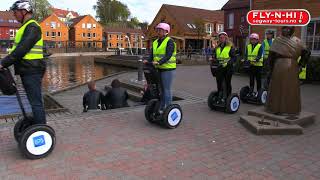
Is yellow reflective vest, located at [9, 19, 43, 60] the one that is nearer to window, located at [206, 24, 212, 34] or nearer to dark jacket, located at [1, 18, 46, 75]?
dark jacket, located at [1, 18, 46, 75]

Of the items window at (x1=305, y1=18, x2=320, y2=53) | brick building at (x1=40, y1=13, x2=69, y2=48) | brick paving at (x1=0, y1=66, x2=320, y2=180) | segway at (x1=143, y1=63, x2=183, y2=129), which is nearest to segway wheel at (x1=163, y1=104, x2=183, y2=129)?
segway at (x1=143, y1=63, x2=183, y2=129)

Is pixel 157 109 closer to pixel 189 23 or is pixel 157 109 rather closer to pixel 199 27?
pixel 199 27

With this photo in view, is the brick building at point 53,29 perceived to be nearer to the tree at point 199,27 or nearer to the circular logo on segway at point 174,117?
the tree at point 199,27

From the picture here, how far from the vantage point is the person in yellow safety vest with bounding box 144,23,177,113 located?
20.8ft

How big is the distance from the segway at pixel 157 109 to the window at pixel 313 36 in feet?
41.2

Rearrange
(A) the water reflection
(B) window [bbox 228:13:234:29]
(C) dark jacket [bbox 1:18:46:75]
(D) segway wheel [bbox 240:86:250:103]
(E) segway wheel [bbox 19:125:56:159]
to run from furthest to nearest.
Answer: (B) window [bbox 228:13:234:29]
(A) the water reflection
(D) segway wheel [bbox 240:86:250:103]
(E) segway wheel [bbox 19:125:56:159]
(C) dark jacket [bbox 1:18:46:75]

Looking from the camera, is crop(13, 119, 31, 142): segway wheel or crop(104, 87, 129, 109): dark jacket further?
crop(104, 87, 129, 109): dark jacket

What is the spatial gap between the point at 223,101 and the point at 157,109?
76.6 inches

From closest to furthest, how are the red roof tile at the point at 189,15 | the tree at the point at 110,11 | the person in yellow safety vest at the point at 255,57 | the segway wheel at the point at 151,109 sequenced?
the segway wheel at the point at 151,109 < the person in yellow safety vest at the point at 255,57 < the red roof tile at the point at 189,15 < the tree at the point at 110,11

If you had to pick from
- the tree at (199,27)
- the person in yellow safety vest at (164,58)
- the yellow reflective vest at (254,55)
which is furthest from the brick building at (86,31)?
the person in yellow safety vest at (164,58)

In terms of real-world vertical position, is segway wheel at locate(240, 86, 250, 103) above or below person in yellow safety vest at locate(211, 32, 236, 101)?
below

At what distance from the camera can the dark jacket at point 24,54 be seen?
185 inches

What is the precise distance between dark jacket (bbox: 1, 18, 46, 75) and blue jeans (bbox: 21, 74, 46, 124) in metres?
0.08

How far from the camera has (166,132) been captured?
6.34m
